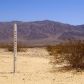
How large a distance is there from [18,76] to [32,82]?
193cm

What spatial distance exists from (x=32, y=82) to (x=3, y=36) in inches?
4878

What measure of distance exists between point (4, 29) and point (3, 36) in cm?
1075

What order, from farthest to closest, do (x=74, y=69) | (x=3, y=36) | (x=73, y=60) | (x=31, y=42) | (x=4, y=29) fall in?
1. (x=4, y=29)
2. (x=3, y=36)
3. (x=31, y=42)
4. (x=73, y=60)
5. (x=74, y=69)

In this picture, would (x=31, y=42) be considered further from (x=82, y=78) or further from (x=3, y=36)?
(x=82, y=78)

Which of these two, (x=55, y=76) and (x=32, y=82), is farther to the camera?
(x=55, y=76)

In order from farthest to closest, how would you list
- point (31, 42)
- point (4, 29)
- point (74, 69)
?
point (4, 29) → point (31, 42) → point (74, 69)

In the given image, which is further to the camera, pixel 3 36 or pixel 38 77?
pixel 3 36

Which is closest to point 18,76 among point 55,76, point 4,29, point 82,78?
point 55,76

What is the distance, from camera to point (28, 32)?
14412 cm

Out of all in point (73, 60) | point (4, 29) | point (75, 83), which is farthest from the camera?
point (4, 29)

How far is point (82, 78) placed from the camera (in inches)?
583

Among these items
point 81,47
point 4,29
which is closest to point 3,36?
point 4,29

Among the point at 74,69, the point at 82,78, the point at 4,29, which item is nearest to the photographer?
the point at 82,78

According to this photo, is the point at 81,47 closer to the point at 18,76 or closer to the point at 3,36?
the point at 18,76
